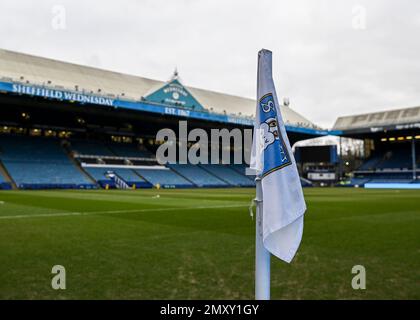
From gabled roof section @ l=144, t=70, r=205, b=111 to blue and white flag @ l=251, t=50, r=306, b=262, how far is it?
46559 mm

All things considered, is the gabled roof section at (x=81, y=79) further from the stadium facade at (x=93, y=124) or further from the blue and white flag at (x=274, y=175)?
the blue and white flag at (x=274, y=175)

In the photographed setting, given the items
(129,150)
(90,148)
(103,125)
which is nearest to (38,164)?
(90,148)

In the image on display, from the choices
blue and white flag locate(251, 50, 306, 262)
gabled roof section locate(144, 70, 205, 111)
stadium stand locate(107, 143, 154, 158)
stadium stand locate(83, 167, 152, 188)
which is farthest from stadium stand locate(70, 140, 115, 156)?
blue and white flag locate(251, 50, 306, 262)

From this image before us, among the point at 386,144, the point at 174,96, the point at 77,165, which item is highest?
the point at 174,96

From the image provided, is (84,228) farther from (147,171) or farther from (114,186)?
(147,171)

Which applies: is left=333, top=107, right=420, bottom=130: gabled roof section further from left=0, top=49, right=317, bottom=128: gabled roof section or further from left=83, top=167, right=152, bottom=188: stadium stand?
left=83, top=167, right=152, bottom=188: stadium stand

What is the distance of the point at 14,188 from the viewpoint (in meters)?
39.7

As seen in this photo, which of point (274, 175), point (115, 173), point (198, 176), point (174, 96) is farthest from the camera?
point (198, 176)

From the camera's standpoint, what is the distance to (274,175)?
3.04 metres

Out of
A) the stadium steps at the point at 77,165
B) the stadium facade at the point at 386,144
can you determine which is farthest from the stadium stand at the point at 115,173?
the stadium facade at the point at 386,144

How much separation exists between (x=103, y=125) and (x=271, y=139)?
189 ft

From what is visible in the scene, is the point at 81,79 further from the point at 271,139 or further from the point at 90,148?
the point at 271,139

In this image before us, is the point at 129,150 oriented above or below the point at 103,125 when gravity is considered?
below

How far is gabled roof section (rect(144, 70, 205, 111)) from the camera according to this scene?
49188 millimetres
